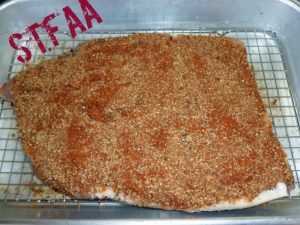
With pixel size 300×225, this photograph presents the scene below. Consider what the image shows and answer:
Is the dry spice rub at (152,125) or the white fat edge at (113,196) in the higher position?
the dry spice rub at (152,125)

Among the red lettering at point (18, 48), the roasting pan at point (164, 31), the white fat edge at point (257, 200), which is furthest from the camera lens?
the red lettering at point (18, 48)

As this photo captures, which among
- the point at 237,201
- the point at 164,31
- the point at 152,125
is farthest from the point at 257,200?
the point at 164,31

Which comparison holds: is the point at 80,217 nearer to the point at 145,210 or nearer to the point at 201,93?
the point at 145,210

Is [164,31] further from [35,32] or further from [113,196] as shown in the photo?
[113,196]

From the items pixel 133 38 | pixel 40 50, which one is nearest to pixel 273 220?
pixel 133 38

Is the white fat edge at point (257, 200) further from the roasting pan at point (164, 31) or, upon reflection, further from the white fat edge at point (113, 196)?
the white fat edge at point (113, 196)

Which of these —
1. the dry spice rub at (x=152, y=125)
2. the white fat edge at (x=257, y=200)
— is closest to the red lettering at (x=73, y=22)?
the dry spice rub at (x=152, y=125)

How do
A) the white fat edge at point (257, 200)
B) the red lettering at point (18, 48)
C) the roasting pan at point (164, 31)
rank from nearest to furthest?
the white fat edge at point (257, 200)
the roasting pan at point (164, 31)
the red lettering at point (18, 48)
